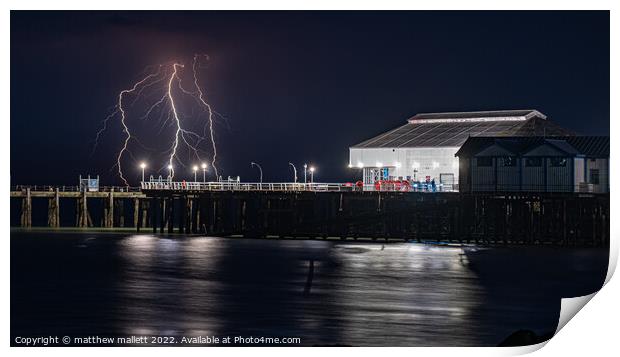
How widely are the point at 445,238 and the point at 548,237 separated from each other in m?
5.48

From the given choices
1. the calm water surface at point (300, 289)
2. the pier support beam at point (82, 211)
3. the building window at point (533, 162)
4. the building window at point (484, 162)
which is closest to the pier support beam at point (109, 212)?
the pier support beam at point (82, 211)

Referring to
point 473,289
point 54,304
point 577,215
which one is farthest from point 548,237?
point 54,304

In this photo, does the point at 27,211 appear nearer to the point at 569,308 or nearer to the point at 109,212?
the point at 109,212

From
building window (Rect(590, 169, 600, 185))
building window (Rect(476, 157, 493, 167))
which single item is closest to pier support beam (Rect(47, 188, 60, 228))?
building window (Rect(476, 157, 493, 167))

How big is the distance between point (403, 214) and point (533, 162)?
24.7 feet

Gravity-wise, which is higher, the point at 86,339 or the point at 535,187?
the point at 535,187

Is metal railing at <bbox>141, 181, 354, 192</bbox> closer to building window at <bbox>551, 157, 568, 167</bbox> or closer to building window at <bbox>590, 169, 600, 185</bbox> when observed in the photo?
building window at <bbox>551, 157, 568, 167</bbox>

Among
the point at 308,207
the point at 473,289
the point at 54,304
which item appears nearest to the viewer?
the point at 54,304

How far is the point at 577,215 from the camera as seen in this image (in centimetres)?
6525

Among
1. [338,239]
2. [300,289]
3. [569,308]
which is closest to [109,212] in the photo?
[338,239]

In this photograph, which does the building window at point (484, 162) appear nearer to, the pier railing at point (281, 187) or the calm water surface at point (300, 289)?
the pier railing at point (281, 187)

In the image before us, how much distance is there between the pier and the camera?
214 ft
